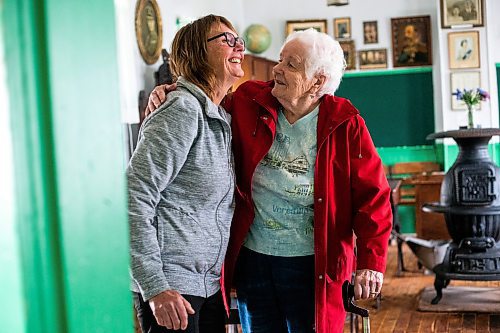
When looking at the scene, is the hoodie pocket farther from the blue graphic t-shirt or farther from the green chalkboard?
the green chalkboard

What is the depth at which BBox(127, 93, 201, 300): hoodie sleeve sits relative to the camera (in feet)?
5.93

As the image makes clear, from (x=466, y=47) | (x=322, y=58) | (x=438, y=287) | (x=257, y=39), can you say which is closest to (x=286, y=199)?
(x=322, y=58)

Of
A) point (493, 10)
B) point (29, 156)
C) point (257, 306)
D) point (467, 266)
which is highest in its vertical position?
point (493, 10)

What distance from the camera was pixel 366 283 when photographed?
225cm

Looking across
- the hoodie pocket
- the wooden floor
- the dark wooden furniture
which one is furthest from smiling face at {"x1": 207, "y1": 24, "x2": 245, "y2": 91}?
the dark wooden furniture

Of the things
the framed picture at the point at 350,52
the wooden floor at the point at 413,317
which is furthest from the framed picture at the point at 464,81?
the wooden floor at the point at 413,317

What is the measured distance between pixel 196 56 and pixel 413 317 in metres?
3.91

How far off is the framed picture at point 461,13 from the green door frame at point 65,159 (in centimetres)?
915

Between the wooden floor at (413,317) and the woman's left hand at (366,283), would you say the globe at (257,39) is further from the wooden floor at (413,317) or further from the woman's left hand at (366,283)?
the woman's left hand at (366,283)

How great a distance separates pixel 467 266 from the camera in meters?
5.47

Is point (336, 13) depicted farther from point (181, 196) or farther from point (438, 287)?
point (181, 196)

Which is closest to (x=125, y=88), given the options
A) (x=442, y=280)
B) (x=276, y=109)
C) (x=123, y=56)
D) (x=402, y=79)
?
(x=123, y=56)

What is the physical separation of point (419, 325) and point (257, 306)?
126 inches

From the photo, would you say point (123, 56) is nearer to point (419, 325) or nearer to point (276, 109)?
point (419, 325)
